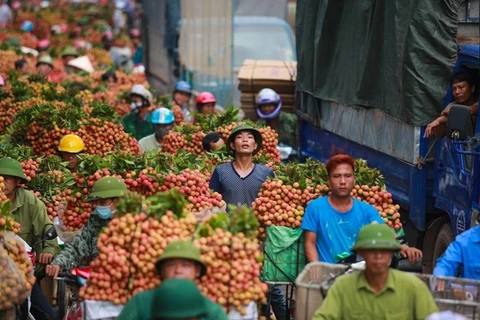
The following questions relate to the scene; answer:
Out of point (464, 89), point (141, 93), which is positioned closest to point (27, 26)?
point (141, 93)

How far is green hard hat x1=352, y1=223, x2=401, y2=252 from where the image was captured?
24.1ft

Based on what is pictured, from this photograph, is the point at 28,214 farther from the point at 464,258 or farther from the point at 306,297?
the point at 464,258

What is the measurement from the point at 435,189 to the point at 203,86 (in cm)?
1507

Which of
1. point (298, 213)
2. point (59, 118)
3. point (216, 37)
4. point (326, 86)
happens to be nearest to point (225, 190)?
point (298, 213)

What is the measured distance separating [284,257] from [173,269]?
7.52ft

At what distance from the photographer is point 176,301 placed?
641cm

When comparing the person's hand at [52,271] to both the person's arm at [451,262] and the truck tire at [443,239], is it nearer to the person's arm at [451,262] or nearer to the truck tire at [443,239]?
the person's arm at [451,262]

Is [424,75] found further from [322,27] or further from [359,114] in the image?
[322,27]

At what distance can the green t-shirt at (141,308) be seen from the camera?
716 centimetres

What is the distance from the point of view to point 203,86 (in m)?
27.1

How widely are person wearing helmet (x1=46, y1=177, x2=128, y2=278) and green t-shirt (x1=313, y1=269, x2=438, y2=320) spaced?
2.48 m

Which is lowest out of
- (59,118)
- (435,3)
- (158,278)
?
(158,278)

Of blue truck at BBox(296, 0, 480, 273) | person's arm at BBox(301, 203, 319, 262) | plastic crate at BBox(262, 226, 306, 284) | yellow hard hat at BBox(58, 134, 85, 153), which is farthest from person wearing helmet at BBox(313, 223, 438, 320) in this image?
yellow hard hat at BBox(58, 134, 85, 153)

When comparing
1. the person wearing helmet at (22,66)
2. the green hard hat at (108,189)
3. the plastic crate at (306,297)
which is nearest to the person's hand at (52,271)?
the green hard hat at (108,189)
